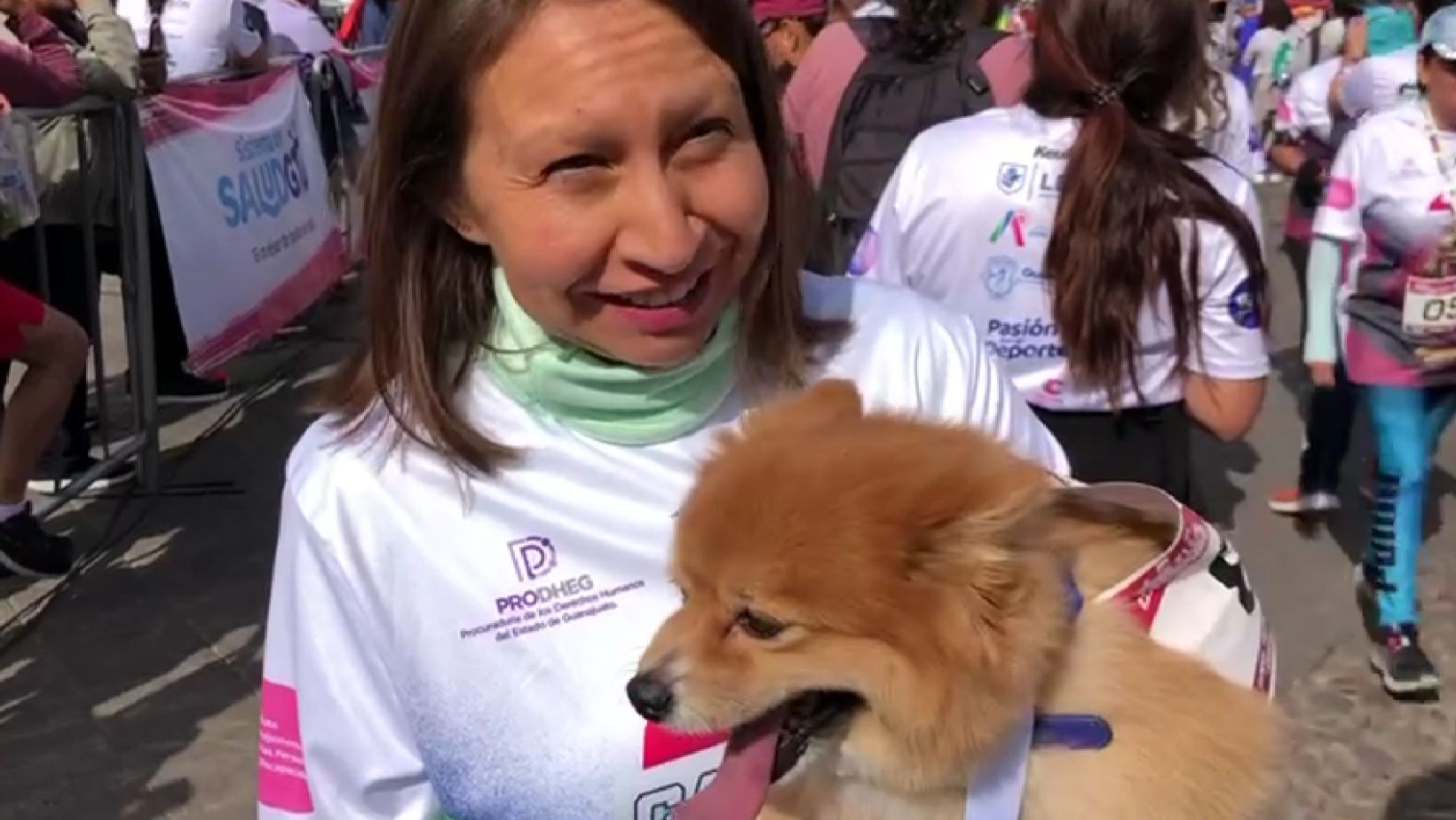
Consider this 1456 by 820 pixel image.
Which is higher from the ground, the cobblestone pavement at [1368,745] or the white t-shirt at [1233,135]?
the white t-shirt at [1233,135]

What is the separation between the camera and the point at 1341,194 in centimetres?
586

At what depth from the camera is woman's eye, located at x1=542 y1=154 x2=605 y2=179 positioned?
1.89m

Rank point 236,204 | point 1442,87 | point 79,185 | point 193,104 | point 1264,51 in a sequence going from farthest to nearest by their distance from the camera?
point 1264,51 → point 236,204 → point 193,104 → point 79,185 → point 1442,87

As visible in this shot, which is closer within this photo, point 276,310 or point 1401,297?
point 1401,297

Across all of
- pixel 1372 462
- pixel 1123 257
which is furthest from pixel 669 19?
pixel 1372 462

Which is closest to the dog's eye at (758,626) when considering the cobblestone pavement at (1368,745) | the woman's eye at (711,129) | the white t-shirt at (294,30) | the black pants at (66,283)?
the woman's eye at (711,129)

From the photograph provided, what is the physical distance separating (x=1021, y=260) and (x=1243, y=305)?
0.61m

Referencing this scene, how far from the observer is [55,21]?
764cm

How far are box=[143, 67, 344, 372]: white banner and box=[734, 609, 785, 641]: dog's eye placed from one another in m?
5.67

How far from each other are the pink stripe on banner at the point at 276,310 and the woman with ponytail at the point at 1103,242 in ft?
13.9

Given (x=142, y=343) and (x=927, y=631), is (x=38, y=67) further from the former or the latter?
(x=927, y=631)

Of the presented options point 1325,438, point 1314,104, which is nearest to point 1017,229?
point 1325,438

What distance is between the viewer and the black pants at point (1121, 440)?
4.48m

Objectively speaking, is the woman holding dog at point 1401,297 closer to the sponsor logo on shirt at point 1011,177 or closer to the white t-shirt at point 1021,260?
the white t-shirt at point 1021,260
